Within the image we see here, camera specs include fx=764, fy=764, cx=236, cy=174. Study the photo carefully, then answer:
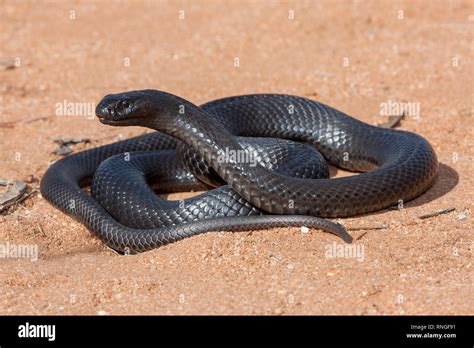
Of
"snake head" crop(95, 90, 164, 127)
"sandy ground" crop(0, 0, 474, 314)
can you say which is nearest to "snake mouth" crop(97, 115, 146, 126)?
"snake head" crop(95, 90, 164, 127)

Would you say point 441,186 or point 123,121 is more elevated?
point 123,121

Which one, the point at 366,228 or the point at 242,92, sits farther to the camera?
the point at 242,92

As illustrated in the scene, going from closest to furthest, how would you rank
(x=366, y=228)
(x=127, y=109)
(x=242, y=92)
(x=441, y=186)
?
(x=366, y=228) < (x=127, y=109) < (x=441, y=186) < (x=242, y=92)

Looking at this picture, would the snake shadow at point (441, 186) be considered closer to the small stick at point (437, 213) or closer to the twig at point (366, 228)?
the small stick at point (437, 213)

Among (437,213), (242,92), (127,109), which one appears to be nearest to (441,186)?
(437,213)

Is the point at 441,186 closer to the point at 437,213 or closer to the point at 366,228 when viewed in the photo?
the point at 437,213

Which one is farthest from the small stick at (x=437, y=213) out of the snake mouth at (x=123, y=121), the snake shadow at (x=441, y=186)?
the snake mouth at (x=123, y=121)

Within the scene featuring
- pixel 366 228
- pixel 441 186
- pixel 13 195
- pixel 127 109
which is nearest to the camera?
pixel 366 228
